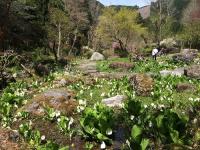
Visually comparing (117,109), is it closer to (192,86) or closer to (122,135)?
(122,135)

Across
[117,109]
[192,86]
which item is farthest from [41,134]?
[192,86]

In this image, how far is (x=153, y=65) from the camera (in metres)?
29.0

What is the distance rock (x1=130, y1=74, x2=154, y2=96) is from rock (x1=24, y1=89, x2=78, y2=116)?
3529mm

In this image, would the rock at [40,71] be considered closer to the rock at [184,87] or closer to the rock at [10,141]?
the rock at [184,87]

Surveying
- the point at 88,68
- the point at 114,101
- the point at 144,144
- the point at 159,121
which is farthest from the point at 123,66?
the point at 144,144

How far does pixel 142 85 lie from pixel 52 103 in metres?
4.54

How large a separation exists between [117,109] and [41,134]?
9.56 ft

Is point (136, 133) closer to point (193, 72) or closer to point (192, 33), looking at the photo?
point (193, 72)

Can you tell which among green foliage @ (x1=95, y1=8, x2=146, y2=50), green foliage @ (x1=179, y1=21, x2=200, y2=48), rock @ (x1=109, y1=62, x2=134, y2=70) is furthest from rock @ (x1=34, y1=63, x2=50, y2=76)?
green foliage @ (x1=179, y1=21, x2=200, y2=48)

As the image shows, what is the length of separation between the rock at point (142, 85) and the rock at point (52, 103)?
139 inches

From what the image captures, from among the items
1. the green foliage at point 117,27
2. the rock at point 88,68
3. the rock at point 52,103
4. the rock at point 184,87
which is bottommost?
the rock at point 88,68

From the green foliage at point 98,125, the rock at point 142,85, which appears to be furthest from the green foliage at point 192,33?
the green foliage at point 98,125

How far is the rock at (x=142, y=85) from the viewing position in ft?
53.7

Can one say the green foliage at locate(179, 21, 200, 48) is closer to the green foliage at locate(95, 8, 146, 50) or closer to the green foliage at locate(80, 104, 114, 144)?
the green foliage at locate(95, 8, 146, 50)
